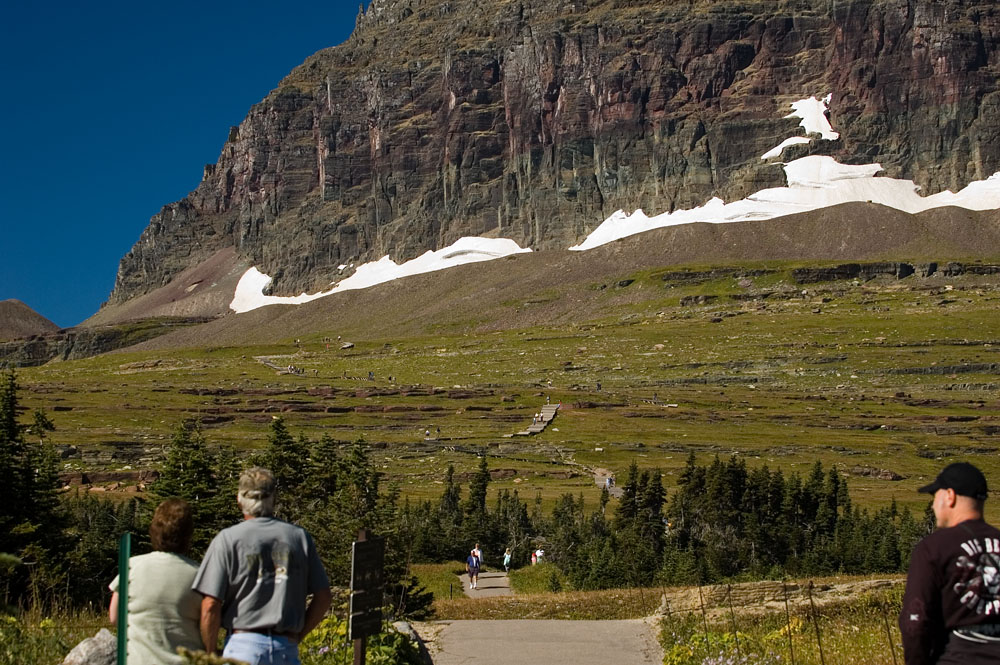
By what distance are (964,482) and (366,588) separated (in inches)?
251

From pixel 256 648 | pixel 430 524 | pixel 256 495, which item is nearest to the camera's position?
pixel 256 648

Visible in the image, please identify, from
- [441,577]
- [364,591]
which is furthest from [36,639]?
[441,577]

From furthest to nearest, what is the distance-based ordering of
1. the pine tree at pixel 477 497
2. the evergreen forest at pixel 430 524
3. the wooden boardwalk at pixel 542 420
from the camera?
the wooden boardwalk at pixel 542 420 → the pine tree at pixel 477 497 → the evergreen forest at pixel 430 524

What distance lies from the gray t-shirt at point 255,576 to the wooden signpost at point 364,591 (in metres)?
2.07

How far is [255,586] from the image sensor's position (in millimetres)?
9211

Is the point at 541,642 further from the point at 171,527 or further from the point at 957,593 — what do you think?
the point at 957,593

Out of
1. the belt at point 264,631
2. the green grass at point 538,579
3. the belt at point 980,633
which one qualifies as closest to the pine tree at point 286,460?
the green grass at point 538,579

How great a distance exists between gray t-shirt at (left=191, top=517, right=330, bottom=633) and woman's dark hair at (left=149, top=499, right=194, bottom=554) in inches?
13.0

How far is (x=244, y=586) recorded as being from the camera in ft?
30.2

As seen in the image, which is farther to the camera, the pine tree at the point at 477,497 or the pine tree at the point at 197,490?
the pine tree at the point at 477,497

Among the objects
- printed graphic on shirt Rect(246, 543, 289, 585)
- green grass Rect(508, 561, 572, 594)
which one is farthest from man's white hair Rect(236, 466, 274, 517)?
green grass Rect(508, 561, 572, 594)

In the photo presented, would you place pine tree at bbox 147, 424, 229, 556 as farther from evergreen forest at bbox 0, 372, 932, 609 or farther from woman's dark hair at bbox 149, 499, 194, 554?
woman's dark hair at bbox 149, 499, 194, 554

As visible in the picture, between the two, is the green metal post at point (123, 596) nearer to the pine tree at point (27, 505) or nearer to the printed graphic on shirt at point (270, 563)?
the printed graphic on shirt at point (270, 563)

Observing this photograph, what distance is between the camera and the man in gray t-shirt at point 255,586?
9125 millimetres
